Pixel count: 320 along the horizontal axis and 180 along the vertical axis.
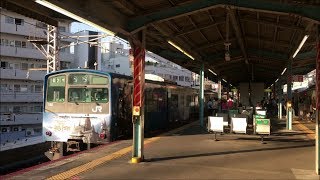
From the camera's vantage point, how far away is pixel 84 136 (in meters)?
13.6

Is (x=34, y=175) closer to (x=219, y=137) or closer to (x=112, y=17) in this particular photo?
(x=112, y=17)

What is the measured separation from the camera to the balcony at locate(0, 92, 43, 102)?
4269 cm

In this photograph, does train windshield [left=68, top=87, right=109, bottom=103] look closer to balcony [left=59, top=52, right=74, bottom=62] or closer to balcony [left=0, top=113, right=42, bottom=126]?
balcony [left=0, top=113, right=42, bottom=126]

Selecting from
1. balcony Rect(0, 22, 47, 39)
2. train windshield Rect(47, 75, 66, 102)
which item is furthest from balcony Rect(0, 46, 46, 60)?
train windshield Rect(47, 75, 66, 102)

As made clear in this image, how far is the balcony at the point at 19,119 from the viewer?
41934 millimetres

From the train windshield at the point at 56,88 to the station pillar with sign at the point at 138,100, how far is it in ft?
14.6

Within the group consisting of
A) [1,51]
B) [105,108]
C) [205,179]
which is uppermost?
[1,51]

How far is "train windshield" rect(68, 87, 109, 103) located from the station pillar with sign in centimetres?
353

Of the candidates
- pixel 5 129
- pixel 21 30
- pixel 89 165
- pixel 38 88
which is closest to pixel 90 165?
pixel 89 165

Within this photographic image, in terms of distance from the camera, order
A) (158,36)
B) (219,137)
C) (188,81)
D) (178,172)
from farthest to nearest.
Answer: (188,81)
(219,137)
(158,36)
(178,172)

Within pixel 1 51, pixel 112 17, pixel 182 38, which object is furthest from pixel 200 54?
pixel 1 51

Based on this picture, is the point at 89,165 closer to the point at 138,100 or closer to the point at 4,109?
the point at 138,100

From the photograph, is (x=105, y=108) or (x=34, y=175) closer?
(x=34, y=175)

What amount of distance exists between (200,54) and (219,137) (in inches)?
195
